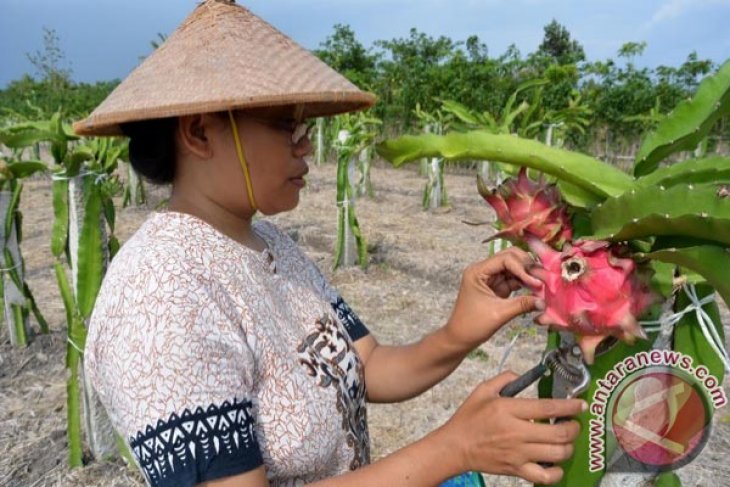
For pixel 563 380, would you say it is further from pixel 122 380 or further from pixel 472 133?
pixel 122 380

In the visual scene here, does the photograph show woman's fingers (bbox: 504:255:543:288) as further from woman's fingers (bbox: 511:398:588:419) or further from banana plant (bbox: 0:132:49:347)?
banana plant (bbox: 0:132:49:347)

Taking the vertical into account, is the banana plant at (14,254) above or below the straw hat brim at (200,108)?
below

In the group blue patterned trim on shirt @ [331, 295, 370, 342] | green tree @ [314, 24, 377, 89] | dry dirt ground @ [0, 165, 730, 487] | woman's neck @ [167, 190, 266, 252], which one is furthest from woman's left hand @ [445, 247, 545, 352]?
green tree @ [314, 24, 377, 89]

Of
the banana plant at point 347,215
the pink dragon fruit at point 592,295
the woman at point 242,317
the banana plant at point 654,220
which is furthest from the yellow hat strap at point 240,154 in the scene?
the banana plant at point 347,215

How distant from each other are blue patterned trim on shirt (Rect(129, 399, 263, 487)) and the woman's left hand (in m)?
0.39

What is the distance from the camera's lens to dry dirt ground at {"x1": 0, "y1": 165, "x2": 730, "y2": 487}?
2.23 m

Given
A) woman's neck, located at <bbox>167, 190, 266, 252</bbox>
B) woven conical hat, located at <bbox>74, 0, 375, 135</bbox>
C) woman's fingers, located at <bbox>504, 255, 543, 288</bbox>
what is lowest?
woman's fingers, located at <bbox>504, 255, 543, 288</bbox>

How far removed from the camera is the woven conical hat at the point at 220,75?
864mm

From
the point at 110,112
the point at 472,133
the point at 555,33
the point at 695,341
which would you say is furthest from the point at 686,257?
the point at 555,33

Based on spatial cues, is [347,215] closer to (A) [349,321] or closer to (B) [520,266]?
(A) [349,321]

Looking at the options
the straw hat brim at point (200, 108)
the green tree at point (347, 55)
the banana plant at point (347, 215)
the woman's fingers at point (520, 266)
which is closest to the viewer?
the woman's fingers at point (520, 266)

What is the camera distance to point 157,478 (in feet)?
2.52
